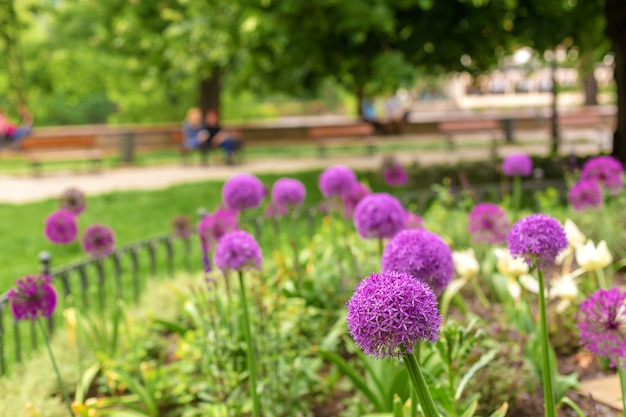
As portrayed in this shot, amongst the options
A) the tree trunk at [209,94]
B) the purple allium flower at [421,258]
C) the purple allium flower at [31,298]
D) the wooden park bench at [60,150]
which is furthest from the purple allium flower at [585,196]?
the tree trunk at [209,94]

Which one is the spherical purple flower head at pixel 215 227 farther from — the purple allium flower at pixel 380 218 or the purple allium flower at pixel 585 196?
the purple allium flower at pixel 585 196

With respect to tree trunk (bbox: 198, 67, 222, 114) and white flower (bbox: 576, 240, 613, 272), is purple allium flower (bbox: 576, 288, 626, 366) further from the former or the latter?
tree trunk (bbox: 198, 67, 222, 114)

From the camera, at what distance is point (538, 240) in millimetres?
2354

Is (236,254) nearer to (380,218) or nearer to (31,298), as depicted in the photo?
(380,218)

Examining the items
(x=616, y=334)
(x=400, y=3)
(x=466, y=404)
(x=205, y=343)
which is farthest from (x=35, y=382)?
(x=400, y=3)

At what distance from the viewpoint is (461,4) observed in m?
11.9

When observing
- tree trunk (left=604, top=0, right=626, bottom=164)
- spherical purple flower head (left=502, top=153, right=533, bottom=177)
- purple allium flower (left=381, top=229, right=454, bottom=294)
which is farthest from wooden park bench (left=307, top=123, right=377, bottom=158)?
purple allium flower (left=381, top=229, right=454, bottom=294)

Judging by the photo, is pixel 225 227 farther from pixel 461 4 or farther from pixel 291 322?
pixel 461 4

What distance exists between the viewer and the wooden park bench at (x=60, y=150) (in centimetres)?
1714

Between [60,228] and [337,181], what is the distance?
1.62 m

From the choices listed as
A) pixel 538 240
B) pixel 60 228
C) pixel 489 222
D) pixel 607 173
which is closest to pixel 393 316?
pixel 538 240

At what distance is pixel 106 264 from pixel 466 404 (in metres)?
6.09

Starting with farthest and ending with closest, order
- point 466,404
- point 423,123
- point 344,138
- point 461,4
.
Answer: point 423,123 → point 344,138 → point 461,4 → point 466,404

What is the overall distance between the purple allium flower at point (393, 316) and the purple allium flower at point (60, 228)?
282cm
